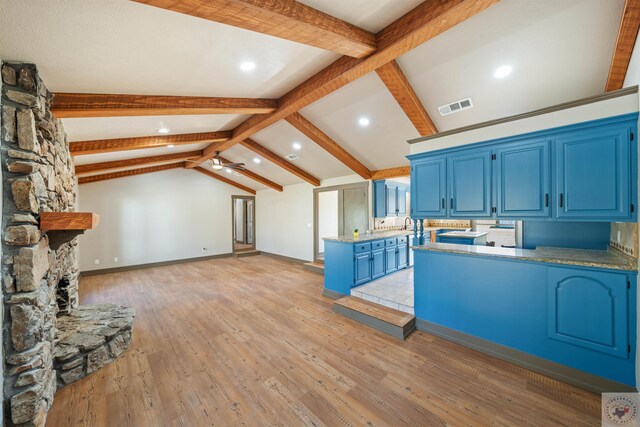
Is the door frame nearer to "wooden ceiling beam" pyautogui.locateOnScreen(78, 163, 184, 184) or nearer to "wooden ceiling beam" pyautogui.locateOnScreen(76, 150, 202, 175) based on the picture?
"wooden ceiling beam" pyautogui.locateOnScreen(76, 150, 202, 175)

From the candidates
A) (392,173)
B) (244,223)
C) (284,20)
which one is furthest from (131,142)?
(244,223)

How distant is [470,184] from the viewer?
2.93 m

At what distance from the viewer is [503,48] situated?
8.21 ft

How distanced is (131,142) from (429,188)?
511cm

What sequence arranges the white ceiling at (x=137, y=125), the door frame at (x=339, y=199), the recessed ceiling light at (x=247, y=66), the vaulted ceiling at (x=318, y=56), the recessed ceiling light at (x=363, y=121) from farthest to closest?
the door frame at (x=339, y=199), the recessed ceiling light at (x=363, y=121), the white ceiling at (x=137, y=125), the recessed ceiling light at (x=247, y=66), the vaulted ceiling at (x=318, y=56)

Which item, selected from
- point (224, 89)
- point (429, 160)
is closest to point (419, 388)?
point (429, 160)

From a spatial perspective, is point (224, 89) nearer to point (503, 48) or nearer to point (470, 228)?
point (503, 48)

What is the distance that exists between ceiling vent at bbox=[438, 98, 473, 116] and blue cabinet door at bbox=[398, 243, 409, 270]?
3.04 meters

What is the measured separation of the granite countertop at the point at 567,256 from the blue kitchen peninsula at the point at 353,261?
1.47 m

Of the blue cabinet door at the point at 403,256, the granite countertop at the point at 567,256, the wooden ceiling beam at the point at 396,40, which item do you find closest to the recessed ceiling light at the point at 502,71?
the wooden ceiling beam at the point at 396,40

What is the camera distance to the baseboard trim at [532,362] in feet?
6.86

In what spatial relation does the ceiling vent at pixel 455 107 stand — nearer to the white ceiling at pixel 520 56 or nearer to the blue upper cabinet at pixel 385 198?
the white ceiling at pixel 520 56

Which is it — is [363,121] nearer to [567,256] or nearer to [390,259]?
[390,259]

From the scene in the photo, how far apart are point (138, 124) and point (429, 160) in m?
4.33
